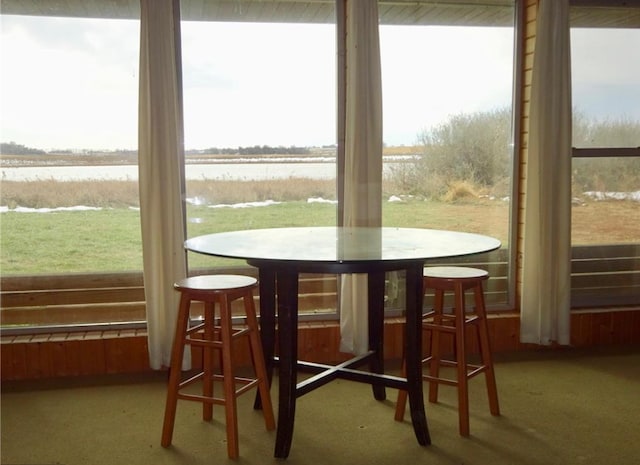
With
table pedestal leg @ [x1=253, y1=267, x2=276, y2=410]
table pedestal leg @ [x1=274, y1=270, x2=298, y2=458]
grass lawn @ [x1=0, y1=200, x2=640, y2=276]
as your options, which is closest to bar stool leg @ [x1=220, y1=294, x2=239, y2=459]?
table pedestal leg @ [x1=274, y1=270, x2=298, y2=458]

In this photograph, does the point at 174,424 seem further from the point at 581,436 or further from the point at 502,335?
the point at 502,335

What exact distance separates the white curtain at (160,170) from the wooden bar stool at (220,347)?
2.08ft

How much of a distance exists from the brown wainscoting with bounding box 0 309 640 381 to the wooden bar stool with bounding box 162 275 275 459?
0.82 meters

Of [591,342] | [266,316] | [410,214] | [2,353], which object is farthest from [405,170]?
[2,353]

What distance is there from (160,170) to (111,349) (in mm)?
1065

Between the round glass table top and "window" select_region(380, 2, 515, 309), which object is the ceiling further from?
the round glass table top

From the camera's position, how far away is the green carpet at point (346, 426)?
249 cm

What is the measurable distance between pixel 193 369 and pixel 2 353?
3.42 ft

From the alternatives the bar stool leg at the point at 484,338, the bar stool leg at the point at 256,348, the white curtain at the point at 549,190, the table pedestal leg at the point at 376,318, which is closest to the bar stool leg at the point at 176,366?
the bar stool leg at the point at 256,348

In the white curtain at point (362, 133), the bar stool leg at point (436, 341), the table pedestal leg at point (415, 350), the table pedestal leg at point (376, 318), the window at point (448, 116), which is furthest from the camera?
the window at point (448, 116)

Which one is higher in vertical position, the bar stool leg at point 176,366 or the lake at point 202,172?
the lake at point 202,172

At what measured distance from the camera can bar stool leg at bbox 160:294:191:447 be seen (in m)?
2.54

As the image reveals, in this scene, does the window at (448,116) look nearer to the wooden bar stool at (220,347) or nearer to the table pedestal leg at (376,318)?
the table pedestal leg at (376,318)

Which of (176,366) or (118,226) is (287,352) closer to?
(176,366)
